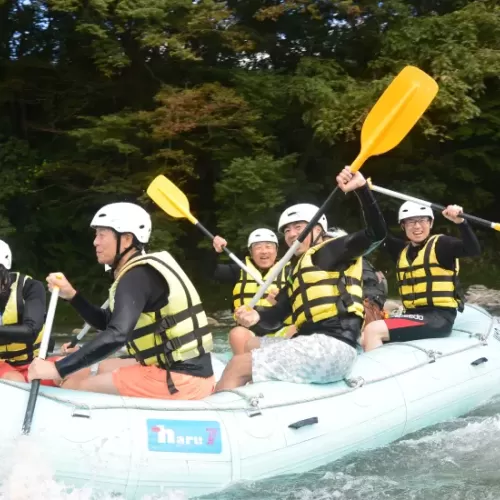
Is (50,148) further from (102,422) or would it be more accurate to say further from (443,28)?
(102,422)

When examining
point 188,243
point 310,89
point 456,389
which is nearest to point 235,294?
point 456,389

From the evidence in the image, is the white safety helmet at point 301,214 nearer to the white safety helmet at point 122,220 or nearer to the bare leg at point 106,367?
the bare leg at point 106,367

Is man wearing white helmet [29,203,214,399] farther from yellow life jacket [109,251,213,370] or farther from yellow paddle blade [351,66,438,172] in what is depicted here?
yellow paddle blade [351,66,438,172]

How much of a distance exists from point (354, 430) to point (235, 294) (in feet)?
7.01

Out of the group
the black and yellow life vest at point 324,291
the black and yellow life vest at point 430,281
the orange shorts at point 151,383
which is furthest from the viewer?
the black and yellow life vest at point 430,281

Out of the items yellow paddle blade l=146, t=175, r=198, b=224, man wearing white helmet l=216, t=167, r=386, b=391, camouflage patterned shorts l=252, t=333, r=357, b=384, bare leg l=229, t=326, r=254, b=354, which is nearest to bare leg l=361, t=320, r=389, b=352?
bare leg l=229, t=326, r=254, b=354

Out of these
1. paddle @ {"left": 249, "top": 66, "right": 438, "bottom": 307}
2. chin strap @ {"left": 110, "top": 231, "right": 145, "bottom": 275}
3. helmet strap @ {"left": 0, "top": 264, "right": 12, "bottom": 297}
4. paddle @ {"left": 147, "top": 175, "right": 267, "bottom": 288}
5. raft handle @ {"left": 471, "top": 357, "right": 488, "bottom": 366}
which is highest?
paddle @ {"left": 249, "top": 66, "right": 438, "bottom": 307}

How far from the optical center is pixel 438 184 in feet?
44.0

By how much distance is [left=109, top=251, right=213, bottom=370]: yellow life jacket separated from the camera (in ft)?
10.5

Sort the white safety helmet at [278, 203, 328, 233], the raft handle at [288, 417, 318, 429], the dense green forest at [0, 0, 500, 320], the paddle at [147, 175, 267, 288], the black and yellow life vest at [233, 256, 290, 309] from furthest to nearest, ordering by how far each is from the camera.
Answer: the dense green forest at [0, 0, 500, 320] → the paddle at [147, 175, 267, 288] → the black and yellow life vest at [233, 256, 290, 309] → the white safety helmet at [278, 203, 328, 233] → the raft handle at [288, 417, 318, 429]

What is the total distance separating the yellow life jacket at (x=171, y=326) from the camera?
319cm

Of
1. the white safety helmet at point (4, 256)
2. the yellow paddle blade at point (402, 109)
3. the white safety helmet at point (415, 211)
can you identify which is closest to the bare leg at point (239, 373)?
the white safety helmet at point (4, 256)

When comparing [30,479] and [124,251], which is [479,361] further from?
[30,479]

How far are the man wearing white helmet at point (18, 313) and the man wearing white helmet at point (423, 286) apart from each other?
2330 mm
